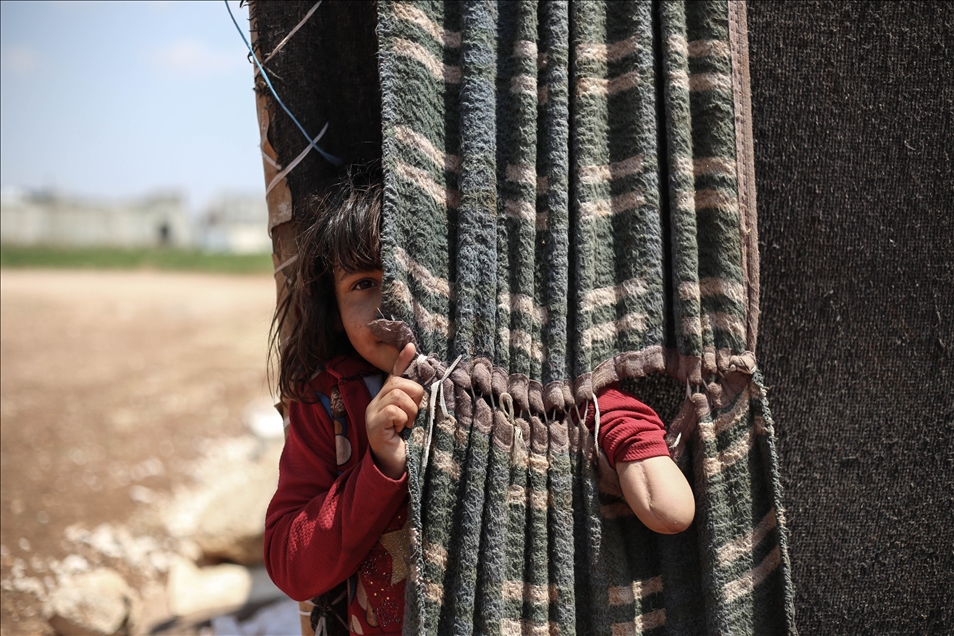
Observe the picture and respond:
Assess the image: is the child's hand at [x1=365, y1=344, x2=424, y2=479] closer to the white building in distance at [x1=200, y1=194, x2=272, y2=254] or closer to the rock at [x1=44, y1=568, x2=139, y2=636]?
the rock at [x1=44, y1=568, x2=139, y2=636]

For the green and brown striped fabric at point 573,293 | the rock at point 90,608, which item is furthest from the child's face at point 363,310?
the rock at point 90,608

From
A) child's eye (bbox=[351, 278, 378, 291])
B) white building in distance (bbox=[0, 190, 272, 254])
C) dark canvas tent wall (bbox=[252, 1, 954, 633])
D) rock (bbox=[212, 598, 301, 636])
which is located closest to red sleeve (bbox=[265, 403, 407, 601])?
child's eye (bbox=[351, 278, 378, 291])

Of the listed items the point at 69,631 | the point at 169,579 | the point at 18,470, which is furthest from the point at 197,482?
the point at 69,631

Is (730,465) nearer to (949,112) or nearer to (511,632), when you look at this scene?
(511,632)

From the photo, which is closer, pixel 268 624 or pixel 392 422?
pixel 392 422

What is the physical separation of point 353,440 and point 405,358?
0.22 metres

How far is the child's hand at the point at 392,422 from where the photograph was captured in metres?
1.20

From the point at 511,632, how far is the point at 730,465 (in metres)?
0.51

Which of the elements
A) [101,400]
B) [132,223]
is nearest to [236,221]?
[132,223]

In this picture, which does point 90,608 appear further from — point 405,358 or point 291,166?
point 405,358

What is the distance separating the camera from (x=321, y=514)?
1243 millimetres

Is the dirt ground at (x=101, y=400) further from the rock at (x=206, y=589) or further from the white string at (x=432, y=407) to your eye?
the white string at (x=432, y=407)

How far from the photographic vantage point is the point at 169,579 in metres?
3.81

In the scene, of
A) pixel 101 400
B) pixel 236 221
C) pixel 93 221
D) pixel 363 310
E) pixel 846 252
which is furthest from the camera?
pixel 236 221
